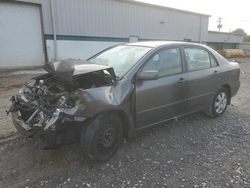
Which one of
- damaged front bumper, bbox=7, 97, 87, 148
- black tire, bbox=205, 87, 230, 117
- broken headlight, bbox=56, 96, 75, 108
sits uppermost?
broken headlight, bbox=56, 96, 75, 108

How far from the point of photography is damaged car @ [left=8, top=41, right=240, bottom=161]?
9.56ft

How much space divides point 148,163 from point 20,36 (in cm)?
1123

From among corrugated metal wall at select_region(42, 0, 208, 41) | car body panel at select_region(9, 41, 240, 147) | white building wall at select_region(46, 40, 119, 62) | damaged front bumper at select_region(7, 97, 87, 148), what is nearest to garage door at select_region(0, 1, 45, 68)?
white building wall at select_region(46, 40, 119, 62)

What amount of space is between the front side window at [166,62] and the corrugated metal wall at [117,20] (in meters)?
10.5

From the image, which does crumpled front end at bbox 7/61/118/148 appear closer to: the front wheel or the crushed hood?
the crushed hood

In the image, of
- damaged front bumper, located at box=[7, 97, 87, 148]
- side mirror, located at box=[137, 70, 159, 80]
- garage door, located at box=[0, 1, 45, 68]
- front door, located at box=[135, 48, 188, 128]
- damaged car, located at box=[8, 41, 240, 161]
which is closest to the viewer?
damaged front bumper, located at box=[7, 97, 87, 148]

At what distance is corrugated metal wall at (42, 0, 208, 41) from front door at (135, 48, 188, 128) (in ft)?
34.6

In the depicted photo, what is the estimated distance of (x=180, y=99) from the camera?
13.6 feet

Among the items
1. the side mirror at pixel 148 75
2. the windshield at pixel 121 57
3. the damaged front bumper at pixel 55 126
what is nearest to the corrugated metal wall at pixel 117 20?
the windshield at pixel 121 57

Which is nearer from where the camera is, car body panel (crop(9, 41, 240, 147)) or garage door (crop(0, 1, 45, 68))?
car body panel (crop(9, 41, 240, 147))

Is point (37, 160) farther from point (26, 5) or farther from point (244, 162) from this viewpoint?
point (26, 5)

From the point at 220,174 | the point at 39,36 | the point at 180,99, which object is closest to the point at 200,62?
the point at 180,99

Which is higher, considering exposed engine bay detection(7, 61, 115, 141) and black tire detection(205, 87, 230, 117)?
exposed engine bay detection(7, 61, 115, 141)

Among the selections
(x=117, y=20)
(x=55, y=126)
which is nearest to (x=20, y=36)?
(x=117, y=20)
